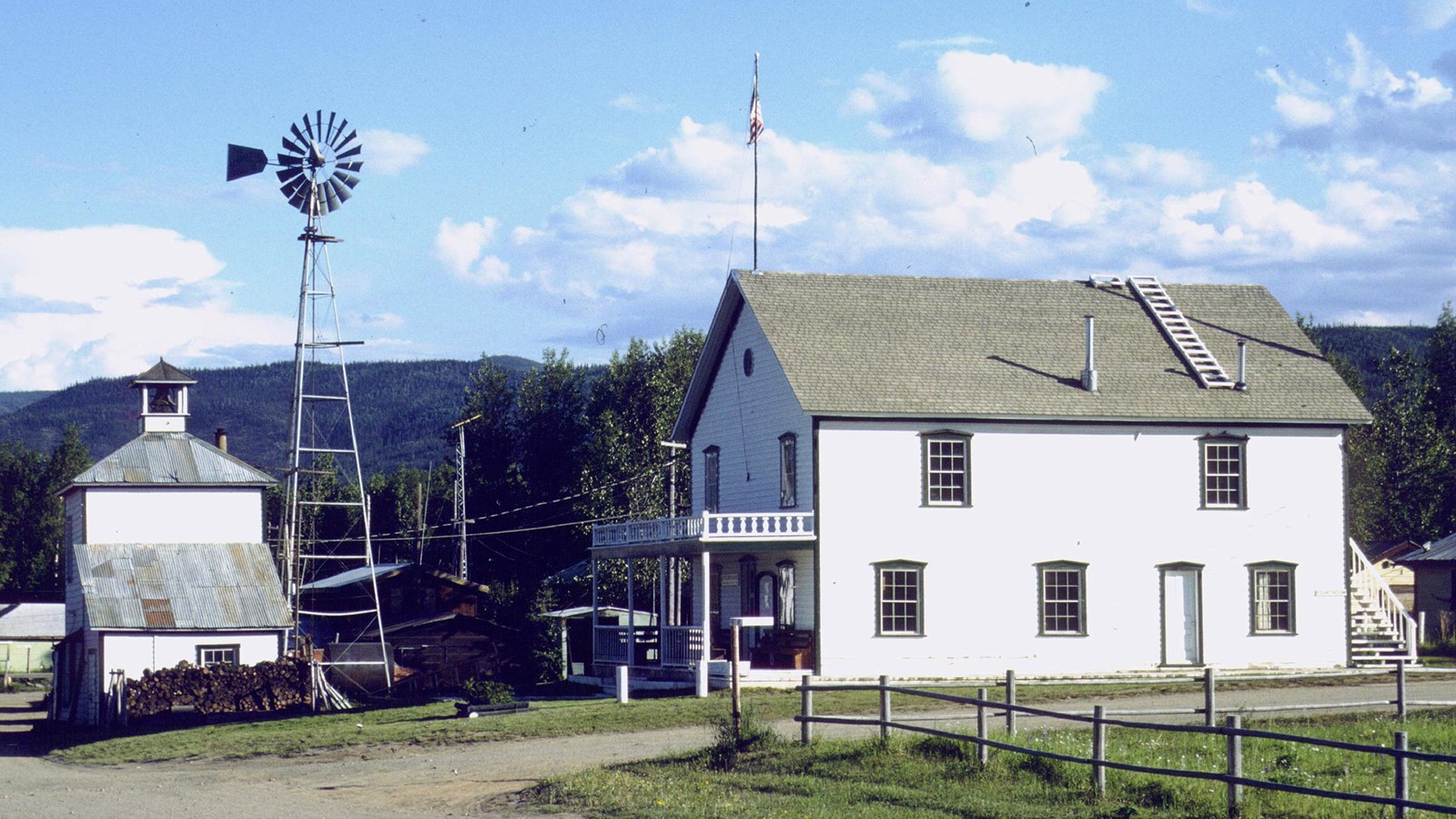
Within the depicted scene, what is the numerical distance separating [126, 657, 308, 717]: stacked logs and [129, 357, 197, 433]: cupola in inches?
401

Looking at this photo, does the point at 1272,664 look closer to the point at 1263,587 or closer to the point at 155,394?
the point at 1263,587

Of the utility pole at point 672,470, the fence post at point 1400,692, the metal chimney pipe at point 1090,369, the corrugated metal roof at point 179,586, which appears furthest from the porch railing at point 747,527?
the fence post at point 1400,692

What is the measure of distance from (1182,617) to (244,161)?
2838 cm

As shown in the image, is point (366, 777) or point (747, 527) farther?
point (747, 527)

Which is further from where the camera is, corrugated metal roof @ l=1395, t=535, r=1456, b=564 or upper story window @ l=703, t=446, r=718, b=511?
corrugated metal roof @ l=1395, t=535, r=1456, b=564

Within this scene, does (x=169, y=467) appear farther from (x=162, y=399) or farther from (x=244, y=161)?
(x=244, y=161)

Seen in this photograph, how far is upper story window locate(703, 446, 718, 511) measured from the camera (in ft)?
146

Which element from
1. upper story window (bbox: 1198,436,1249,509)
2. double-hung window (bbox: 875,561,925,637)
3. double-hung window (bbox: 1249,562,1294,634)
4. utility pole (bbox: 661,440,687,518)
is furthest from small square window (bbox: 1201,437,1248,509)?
utility pole (bbox: 661,440,687,518)

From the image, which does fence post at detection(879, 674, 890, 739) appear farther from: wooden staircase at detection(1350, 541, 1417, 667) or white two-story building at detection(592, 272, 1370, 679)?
wooden staircase at detection(1350, 541, 1417, 667)

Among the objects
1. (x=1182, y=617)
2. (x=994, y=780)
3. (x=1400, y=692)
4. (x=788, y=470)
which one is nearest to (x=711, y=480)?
(x=788, y=470)

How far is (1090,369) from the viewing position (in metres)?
40.6

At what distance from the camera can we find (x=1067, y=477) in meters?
39.8

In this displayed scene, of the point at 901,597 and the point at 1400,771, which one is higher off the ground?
the point at 901,597

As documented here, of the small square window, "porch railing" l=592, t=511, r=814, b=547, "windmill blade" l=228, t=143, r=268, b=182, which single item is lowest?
"porch railing" l=592, t=511, r=814, b=547
